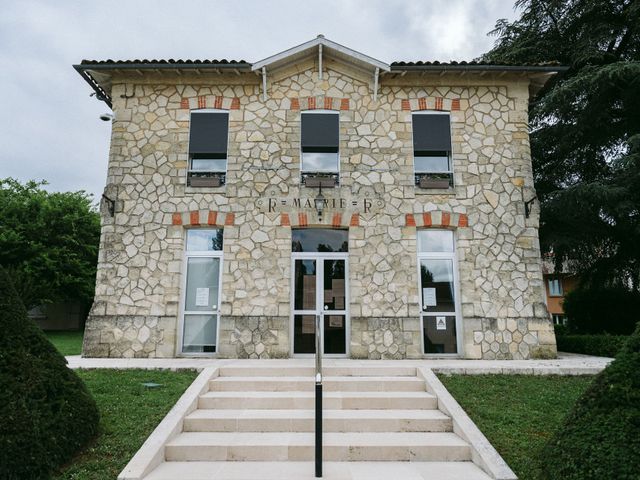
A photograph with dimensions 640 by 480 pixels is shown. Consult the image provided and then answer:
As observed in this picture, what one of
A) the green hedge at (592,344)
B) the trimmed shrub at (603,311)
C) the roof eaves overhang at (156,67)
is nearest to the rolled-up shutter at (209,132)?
the roof eaves overhang at (156,67)

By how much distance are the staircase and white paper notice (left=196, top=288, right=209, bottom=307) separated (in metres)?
2.61

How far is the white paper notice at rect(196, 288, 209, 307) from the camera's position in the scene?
9.45 meters

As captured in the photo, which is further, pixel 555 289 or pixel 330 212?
pixel 555 289

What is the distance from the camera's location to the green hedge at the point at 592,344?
9.59 meters

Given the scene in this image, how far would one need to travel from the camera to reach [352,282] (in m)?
9.29

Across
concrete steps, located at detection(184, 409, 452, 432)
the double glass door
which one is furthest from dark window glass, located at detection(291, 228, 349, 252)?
concrete steps, located at detection(184, 409, 452, 432)

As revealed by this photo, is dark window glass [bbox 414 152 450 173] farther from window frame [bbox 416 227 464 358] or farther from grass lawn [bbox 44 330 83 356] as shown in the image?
grass lawn [bbox 44 330 83 356]

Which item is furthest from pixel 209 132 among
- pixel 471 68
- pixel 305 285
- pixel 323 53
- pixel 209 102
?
pixel 471 68

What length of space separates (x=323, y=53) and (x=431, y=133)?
3077mm

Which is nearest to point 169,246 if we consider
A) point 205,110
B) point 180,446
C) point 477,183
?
point 205,110

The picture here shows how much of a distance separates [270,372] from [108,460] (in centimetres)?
302

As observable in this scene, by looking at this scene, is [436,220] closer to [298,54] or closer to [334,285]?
[334,285]

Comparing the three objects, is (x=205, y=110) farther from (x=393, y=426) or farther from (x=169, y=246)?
(x=393, y=426)

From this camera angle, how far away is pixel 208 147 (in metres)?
9.93
